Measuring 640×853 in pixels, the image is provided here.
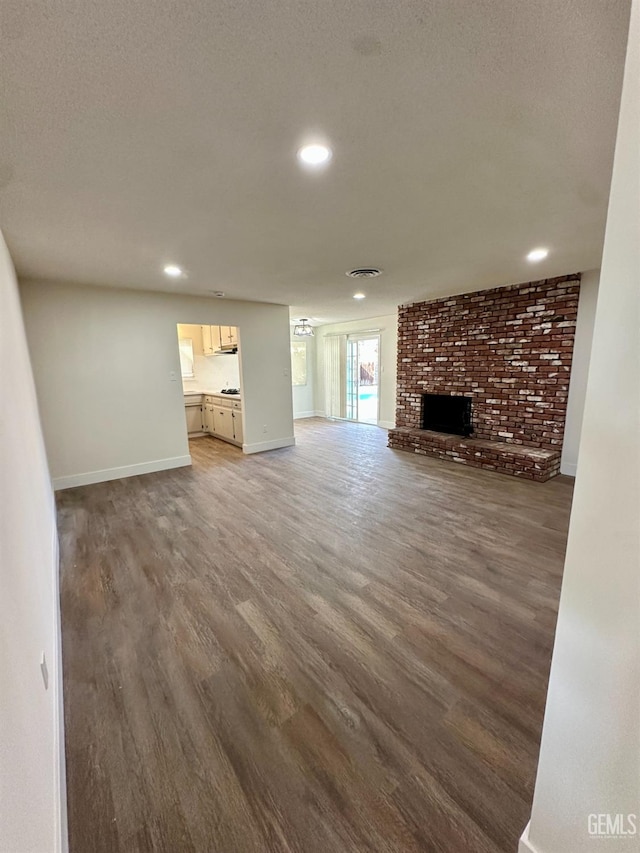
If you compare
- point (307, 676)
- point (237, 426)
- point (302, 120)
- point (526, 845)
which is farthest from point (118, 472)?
point (526, 845)

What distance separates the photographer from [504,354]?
483cm

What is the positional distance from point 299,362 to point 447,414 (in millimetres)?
4306

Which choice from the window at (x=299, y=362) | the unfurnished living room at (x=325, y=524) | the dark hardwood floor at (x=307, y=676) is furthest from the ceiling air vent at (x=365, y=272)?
the window at (x=299, y=362)

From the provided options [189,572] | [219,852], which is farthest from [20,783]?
[189,572]

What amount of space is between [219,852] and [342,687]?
681 mm

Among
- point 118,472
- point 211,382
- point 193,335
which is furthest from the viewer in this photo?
point 211,382

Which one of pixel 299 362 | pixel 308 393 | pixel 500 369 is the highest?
pixel 299 362

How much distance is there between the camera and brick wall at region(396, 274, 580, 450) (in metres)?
4.37

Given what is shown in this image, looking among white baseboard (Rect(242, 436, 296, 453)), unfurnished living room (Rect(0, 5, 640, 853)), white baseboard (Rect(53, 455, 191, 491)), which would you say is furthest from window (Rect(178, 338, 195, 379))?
unfurnished living room (Rect(0, 5, 640, 853))

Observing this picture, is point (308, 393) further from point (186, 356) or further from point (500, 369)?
point (500, 369)

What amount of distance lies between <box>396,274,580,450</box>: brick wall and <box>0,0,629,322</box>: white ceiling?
1860 millimetres

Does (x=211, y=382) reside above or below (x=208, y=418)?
above

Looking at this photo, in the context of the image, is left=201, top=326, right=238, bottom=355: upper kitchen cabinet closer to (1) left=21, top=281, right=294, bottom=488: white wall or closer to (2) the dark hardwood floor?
(1) left=21, top=281, right=294, bottom=488: white wall

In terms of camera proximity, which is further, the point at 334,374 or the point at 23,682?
the point at 334,374
